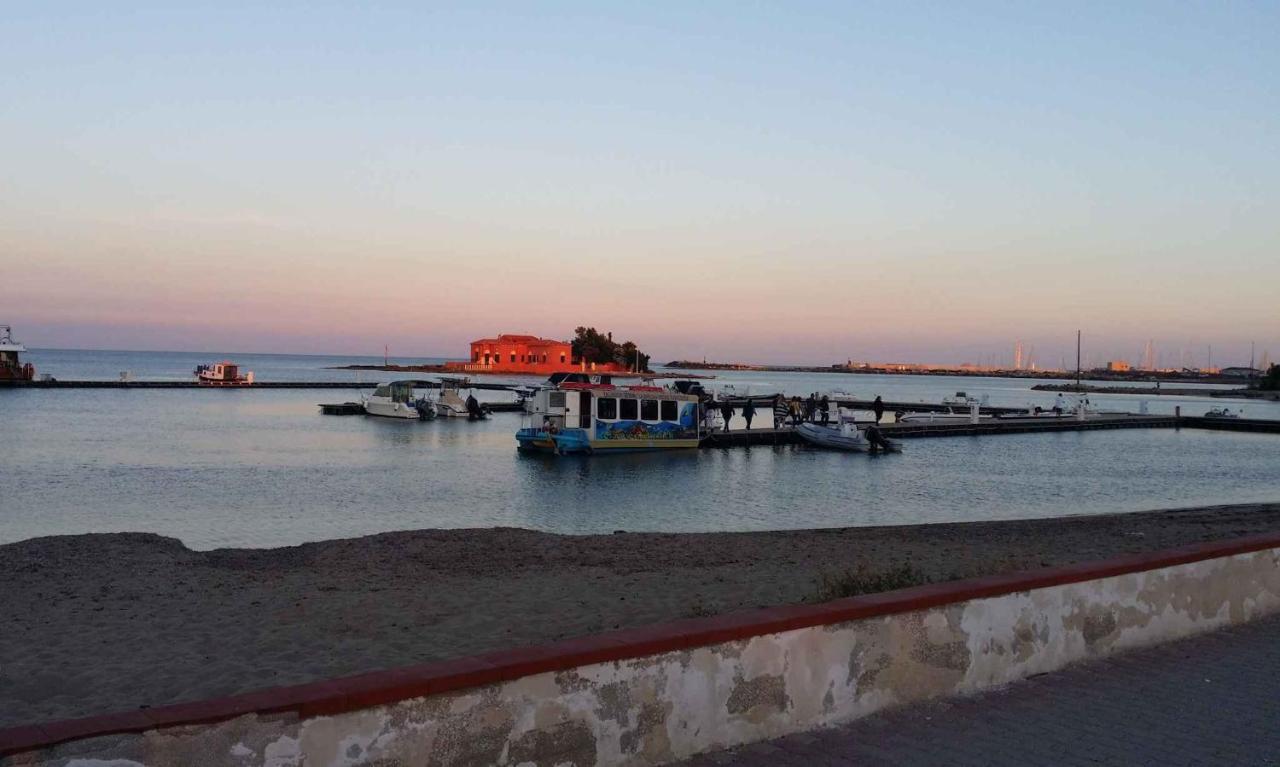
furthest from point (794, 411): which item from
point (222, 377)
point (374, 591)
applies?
point (222, 377)

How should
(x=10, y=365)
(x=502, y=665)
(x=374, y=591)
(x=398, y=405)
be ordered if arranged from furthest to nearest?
(x=10, y=365) < (x=398, y=405) < (x=374, y=591) < (x=502, y=665)

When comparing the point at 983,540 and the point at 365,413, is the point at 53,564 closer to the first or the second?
the point at 983,540

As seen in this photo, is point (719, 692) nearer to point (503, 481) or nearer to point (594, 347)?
point (503, 481)

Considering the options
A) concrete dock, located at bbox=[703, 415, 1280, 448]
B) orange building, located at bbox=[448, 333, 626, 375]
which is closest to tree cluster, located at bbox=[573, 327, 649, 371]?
orange building, located at bbox=[448, 333, 626, 375]

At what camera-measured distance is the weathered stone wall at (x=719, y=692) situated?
395cm

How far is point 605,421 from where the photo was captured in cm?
4000

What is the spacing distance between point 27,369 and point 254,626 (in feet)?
268

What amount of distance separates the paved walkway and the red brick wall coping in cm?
59

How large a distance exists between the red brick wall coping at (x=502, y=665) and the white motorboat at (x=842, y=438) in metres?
38.2

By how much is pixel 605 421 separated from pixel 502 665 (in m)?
35.5

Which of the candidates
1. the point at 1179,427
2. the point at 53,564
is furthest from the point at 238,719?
the point at 1179,427

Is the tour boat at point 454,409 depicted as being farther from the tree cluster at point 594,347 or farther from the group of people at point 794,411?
the tree cluster at point 594,347

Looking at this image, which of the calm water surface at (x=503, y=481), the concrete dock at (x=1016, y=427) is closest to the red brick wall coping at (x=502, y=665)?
the calm water surface at (x=503, y=481)

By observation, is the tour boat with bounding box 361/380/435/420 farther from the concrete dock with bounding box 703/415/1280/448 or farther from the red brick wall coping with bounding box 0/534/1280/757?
the red brick wall coping with bounding box 0/534/1280/757
